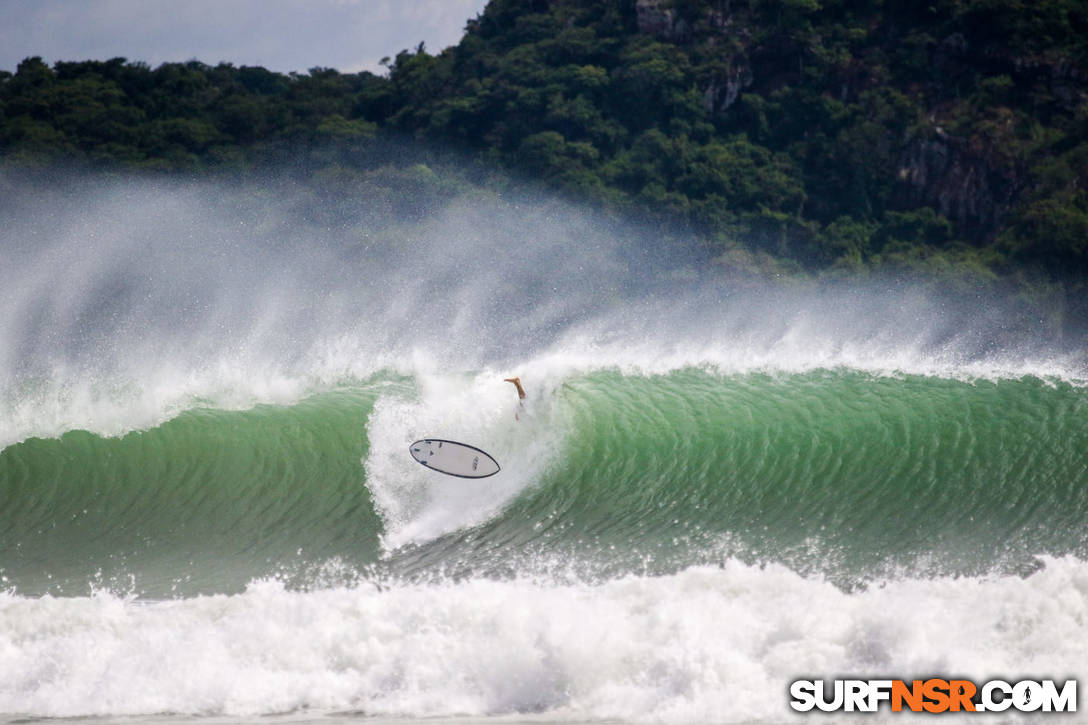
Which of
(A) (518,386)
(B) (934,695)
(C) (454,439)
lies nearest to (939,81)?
(A) (518,386)

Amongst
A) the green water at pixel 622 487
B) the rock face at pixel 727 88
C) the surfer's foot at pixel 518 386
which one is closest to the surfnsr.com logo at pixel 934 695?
the green water at pixel 622 487

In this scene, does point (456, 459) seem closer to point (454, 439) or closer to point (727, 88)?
point (454, 439)

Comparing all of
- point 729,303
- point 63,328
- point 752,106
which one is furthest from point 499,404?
point 752,106

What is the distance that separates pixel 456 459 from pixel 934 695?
5.49 m

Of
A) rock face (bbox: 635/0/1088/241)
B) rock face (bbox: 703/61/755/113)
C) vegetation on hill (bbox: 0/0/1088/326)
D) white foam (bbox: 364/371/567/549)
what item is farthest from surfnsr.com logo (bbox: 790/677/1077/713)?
rock face (bbox: 703/61/755/113)

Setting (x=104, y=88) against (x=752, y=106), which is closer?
(x=752, y=106)

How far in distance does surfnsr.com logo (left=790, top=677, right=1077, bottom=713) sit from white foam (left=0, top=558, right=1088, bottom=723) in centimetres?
11

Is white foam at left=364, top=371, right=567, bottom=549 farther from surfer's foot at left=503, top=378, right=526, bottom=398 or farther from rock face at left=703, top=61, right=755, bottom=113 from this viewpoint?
rock face at left=703, top=61, right=755, bottom=113

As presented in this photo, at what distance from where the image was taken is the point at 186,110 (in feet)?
201

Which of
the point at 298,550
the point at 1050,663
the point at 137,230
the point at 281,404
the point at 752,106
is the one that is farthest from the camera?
the point at 752,106

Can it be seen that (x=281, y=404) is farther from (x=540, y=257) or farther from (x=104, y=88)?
(x=104, y=88)

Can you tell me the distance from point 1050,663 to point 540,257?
126ft

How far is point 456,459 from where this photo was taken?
11.5 metres

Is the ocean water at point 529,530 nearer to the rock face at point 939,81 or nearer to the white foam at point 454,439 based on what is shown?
the white foam at point 454,439
